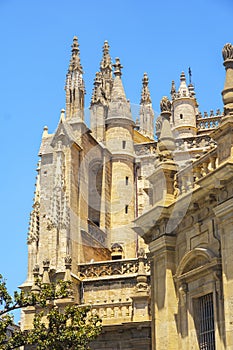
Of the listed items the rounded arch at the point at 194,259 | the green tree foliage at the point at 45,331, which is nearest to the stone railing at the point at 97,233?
the green tree foliage at the point at 45,331

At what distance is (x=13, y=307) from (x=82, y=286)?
42.6 feet

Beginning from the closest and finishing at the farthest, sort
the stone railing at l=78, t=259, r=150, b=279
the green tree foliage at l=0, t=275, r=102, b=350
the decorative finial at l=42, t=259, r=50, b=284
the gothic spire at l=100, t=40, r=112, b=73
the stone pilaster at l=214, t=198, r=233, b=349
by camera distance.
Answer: the stone pilaster at l=214, t=198, r=233, b=349
the green tree foliage at l=0, t=275, r=102, b=350
the decorative finial at l=42, t=259, r=50, b=284
the stone railing at l=78, t=259, r=150, b=279
the gothic spire at l=100, t=40, r=112, b=73

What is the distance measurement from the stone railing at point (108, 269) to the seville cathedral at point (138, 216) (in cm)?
4

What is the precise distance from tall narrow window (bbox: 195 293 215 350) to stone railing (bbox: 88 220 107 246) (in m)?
18.1

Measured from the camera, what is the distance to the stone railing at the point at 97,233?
3284 cm

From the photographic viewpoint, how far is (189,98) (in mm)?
41219

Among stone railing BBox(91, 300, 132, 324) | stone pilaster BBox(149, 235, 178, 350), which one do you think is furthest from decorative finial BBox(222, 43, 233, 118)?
stone railing BBox(91, 300, 132, 324)

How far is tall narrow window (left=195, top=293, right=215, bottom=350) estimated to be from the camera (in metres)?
14.2

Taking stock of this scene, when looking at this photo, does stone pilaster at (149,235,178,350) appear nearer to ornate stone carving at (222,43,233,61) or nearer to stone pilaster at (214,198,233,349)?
stone pilaster at (214,198,233,349)

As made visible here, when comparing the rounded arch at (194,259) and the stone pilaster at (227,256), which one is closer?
the stone pilaster at (227,256)

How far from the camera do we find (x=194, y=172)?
15.2 metres

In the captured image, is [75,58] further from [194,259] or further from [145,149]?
[194,259]

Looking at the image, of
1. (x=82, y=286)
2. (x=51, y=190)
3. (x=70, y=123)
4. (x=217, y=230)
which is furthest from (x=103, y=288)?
(x=217, y=230)

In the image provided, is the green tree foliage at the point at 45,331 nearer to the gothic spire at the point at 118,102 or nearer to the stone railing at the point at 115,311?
the stone railing at the point at 115,311
